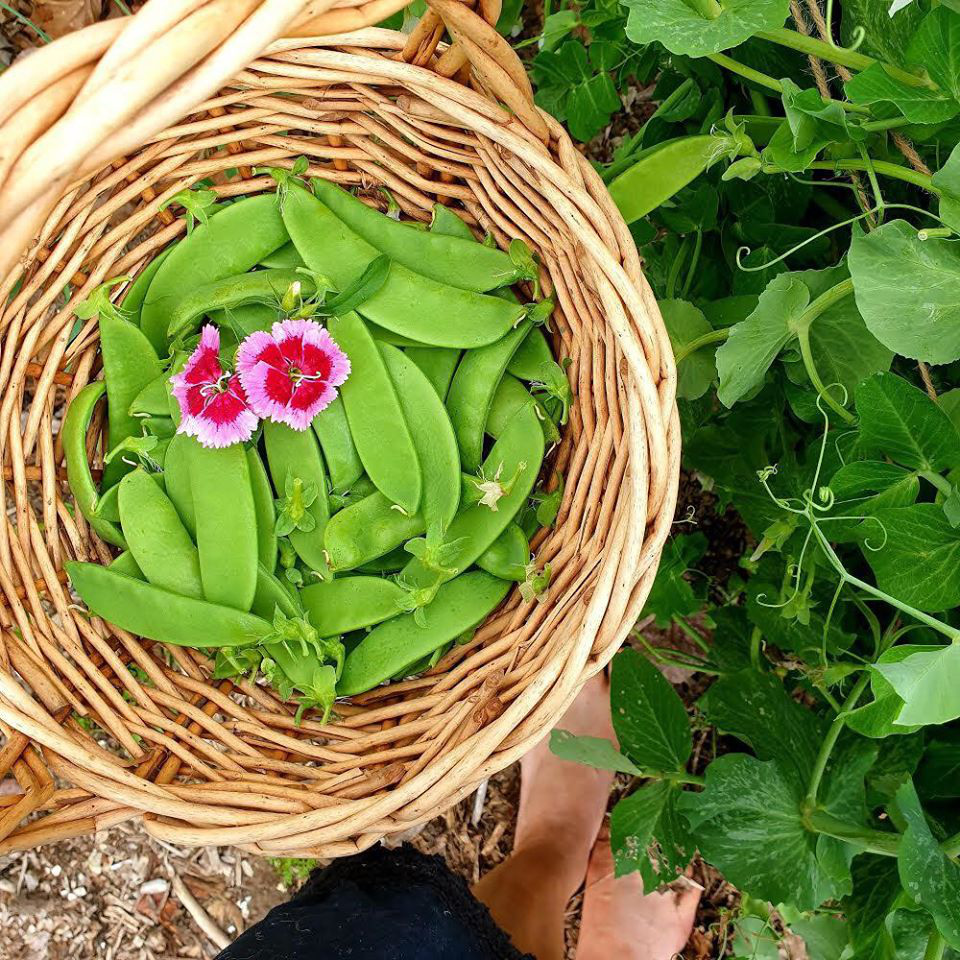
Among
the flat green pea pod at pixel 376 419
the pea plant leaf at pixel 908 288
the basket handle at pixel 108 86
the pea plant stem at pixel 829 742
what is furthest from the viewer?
the flat green pea pod at pixel 376 419

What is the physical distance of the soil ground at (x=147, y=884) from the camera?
1.35 meters

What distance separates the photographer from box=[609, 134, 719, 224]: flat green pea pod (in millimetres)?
912

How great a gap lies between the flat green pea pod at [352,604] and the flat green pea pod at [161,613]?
0.20 feet

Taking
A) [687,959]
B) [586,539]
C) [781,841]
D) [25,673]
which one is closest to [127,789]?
[25,673]

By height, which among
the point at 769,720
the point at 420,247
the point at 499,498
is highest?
the point at 420,247

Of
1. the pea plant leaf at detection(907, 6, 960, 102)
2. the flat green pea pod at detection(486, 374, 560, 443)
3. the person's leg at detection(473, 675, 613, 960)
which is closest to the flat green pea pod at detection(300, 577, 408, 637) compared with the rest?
the flat green pea pod at detection(486, 374, 560, 443)

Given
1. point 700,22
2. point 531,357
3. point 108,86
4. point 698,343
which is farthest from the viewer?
point 531,357

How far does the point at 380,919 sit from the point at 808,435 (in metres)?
0.73

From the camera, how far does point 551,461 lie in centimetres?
111

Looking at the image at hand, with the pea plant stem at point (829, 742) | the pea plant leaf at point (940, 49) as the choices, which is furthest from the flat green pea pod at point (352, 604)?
the pea plant leaf at point (940, 49)

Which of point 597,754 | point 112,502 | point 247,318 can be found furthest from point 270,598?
point 597,754

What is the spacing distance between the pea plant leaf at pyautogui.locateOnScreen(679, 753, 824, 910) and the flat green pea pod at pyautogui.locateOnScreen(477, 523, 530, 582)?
287 millimetres

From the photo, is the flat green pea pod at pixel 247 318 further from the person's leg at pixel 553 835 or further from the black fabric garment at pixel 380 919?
the person's leg at pixel 553 835

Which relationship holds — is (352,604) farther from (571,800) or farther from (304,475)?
(571,800)
